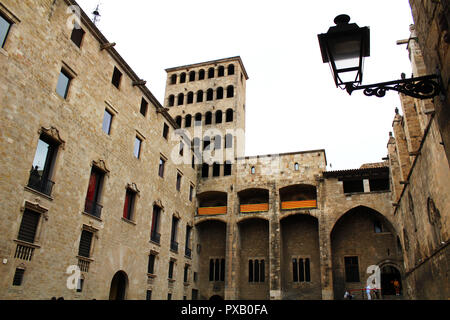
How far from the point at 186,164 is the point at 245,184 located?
5.25 m

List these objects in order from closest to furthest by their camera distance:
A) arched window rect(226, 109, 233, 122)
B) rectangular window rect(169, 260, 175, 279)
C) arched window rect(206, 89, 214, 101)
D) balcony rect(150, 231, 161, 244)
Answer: balcony rect(150, 231, 161, 244), rectangular window rect(169, 260, 175, 279), arched window rect(226, 109, 233, 122), arched window rect(206, 89, 214, 101)

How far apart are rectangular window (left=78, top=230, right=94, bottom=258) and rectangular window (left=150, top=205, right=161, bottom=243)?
18.8 ft

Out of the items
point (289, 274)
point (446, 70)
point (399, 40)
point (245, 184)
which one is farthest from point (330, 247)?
point (446, 70)

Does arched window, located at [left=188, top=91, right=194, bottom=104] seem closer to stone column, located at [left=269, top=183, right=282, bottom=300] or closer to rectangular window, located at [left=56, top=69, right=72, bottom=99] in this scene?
stone column, located at [left=269, top=183, right=282, bottom=300]

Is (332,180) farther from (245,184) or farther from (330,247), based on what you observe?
(245,184)

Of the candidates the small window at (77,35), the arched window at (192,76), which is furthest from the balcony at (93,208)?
the arched window at (192,76)

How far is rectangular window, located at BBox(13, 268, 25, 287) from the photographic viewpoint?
37.2ft

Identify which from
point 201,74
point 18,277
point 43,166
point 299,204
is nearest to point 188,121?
point 201,74

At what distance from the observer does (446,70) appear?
358cm

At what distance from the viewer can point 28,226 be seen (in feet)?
40.1

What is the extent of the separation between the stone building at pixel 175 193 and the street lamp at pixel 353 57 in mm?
7738

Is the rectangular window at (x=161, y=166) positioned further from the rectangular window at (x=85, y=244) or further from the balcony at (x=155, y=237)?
the rectangular window at (x=85, y=244)

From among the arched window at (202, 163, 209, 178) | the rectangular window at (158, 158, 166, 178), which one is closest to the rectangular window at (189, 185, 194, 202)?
the arched window at (202, 163, 209, 178)

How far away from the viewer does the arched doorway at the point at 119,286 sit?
1747 cm
